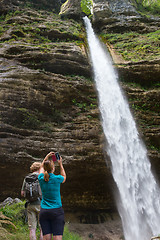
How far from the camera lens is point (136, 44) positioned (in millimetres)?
17250

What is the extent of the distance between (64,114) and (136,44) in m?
10.7

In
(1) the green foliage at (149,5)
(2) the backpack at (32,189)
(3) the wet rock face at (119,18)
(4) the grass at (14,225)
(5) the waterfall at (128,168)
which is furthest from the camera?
(1) the green foliage at (149,5)

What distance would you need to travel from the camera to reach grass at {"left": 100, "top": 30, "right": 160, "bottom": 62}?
597 inches

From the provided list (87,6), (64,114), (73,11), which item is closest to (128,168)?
(64,114)

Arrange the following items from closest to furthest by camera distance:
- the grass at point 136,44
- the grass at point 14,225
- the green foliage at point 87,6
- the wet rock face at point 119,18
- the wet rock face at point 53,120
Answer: the grass at point 14,225 < the wet rock face at point 53,120 < the grass at point 136,44 < the wet rock face at point 119,18 < the green foliage at point 87,6

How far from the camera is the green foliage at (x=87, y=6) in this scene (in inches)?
923

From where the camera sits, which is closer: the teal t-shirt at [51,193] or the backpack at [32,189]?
the teal t-shirt at [51,193]

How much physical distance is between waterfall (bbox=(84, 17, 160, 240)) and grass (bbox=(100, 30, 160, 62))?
419 cm

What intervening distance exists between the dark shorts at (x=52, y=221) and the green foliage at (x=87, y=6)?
2525cm

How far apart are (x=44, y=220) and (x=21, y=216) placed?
13.5 ft

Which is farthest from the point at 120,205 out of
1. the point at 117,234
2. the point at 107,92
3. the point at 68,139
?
the point at 107,92

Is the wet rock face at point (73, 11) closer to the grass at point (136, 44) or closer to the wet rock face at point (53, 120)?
the grass at point (136, 44)

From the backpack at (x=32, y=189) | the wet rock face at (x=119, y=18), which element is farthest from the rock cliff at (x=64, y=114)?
the wet rock face at (x=119, y=18)

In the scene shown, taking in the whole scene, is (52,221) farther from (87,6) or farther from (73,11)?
(87,6)
